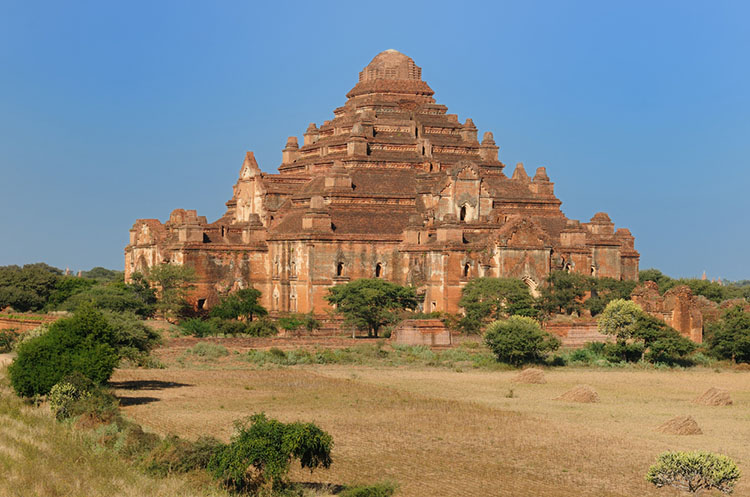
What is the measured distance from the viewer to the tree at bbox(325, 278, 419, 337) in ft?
208

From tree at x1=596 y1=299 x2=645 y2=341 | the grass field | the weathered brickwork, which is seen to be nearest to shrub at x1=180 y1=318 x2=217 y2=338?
tree at x1=596 y1=299 x2=645 y2=341

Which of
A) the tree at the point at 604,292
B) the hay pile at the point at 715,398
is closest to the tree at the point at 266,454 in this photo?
the hay pile at the point at 715,398

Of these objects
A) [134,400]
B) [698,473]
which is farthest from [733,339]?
[698,473]

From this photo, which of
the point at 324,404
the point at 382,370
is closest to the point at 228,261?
the point at 382,370

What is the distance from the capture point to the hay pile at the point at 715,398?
135 feet

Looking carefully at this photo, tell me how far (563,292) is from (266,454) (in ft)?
139

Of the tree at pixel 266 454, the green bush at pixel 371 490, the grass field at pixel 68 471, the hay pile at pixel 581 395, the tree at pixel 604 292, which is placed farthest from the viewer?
the tree at pixel 604 292

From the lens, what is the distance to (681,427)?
3469 cm

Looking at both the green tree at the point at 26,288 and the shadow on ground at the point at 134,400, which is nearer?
the shadow on ground at the point at 134,400

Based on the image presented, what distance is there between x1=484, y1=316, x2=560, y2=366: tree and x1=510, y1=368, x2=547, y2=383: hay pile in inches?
176

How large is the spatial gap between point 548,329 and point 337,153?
71.3 ft

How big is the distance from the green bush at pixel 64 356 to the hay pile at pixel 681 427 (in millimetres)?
17206

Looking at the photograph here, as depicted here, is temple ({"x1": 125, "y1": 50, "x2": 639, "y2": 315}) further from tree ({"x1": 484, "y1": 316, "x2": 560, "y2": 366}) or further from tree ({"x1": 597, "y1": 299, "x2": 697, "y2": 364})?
tree ({"x1": 484, "y1": 316, "x2": 560, "y2": 366})

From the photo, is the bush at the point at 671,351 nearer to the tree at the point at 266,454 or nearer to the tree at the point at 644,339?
the tree at the point at 644,339
